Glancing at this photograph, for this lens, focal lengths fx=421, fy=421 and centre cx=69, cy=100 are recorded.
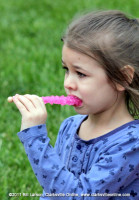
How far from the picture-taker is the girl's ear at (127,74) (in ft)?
6.61

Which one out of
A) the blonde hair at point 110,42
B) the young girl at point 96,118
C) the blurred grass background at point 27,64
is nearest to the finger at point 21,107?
the young girl at point 96,118

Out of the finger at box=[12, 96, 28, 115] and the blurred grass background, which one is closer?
the finger at box=[12, 96, 28, 115]

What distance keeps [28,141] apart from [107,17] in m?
0.73

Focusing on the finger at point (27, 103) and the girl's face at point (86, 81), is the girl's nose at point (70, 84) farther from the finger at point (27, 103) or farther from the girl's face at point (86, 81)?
the finger at point (27, 103)

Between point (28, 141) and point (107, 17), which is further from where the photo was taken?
point (107, 17)

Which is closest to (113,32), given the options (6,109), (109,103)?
(109,103)

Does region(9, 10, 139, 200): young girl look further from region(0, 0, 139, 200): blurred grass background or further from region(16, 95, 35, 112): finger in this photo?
region(0, 0, 139, 200): blurred grass background

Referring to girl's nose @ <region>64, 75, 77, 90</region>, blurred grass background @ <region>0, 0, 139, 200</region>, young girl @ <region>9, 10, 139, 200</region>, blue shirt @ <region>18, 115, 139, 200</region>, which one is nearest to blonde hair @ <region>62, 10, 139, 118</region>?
young girl @ <region>9, 10, 139, 200</region>

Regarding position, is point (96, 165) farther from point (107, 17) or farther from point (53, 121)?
point (53, 121)

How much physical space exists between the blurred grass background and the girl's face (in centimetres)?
95

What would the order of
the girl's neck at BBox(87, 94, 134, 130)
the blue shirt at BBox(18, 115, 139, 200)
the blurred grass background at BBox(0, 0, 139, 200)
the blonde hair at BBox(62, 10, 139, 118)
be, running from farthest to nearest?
the blurred grass background at BBox(0, 0, 139, 200)
the girl's neck at BBox(87, 94, 134, 130)
the blonde hair at BBox(62, 10, 139, 118)
the blue shirt at BBox(18, 115, 139, 200)

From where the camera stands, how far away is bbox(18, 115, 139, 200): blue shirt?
1.86m

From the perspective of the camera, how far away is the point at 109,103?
81.2 inches

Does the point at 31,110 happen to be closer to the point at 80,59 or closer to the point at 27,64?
the point at 80,59
